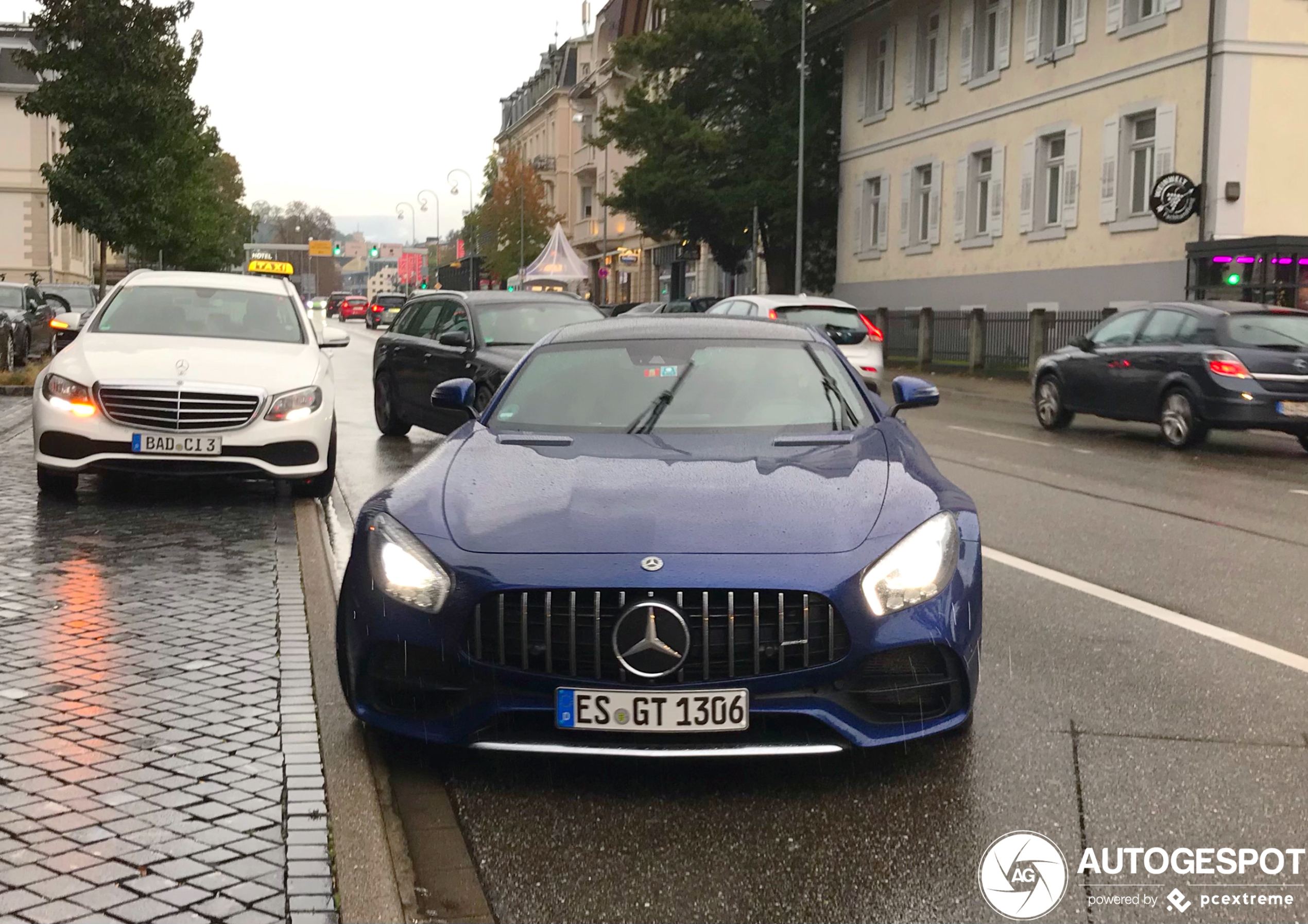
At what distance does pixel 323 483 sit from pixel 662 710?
23.2 ft

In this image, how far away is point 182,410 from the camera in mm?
10359

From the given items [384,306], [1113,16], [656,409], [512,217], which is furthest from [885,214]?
[512,217]

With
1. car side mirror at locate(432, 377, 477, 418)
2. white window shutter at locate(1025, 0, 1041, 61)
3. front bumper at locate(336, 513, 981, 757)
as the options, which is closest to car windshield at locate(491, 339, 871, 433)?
car side mirror at locate(432, 377, 477, 418)

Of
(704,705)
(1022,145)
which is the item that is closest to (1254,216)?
(1022,145)

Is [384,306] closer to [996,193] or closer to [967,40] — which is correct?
[967,40]

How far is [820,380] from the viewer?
667 centimetres

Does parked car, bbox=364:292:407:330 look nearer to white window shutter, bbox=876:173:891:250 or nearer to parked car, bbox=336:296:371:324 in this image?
parked car, bbox=336:296:371:324

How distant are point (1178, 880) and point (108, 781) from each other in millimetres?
2919

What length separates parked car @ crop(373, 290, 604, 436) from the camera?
1458 cm

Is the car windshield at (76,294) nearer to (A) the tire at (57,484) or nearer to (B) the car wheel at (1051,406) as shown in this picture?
(B) the car wheel at (1051,406)

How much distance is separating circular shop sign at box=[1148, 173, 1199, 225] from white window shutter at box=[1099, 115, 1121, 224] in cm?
261

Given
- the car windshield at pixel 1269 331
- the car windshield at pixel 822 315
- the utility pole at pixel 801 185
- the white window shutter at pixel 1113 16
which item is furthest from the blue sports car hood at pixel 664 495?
the utility pole at pixel 801 185

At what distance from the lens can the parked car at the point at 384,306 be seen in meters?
75.4

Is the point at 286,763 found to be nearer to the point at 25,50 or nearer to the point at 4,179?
the point at 25,50
